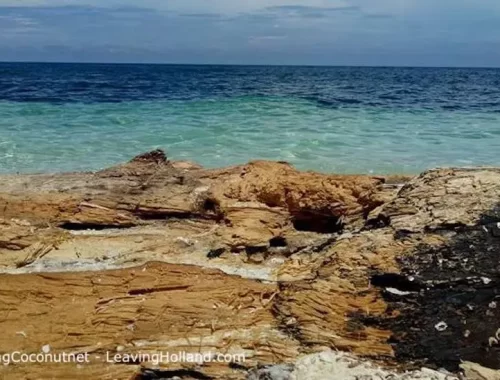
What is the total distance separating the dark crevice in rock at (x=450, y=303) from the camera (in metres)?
2.51

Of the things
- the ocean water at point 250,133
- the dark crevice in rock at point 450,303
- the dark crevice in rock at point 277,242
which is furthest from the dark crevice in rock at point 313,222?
the ocean water at point 250,133

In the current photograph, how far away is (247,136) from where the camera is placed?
39.3 ft

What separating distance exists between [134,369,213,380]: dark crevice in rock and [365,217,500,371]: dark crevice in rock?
2.82 feet

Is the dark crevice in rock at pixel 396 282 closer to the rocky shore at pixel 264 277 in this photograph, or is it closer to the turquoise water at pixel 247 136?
the rocky shore at pixel 264 277

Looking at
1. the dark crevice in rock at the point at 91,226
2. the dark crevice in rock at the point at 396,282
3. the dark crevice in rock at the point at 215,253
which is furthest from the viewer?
the dark crevice in rock at the point at 91,226

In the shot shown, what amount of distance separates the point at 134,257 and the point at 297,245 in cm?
101

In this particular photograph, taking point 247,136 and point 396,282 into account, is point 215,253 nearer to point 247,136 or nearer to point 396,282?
point 396,282

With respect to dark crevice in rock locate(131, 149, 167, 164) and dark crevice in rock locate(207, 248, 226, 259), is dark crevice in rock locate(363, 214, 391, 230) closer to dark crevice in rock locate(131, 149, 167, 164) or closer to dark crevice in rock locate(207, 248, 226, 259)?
dark crevice in rock locate(207, 248, 226, 259)

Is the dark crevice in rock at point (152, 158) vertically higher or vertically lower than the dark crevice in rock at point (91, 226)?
higher

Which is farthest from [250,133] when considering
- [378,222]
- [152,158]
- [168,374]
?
[168,374]

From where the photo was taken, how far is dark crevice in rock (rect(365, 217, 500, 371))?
251cm

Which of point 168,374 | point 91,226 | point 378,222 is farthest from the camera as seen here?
point 91,226

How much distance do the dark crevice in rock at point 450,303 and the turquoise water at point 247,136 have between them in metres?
6.02

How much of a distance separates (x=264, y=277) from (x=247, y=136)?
29.1ft
